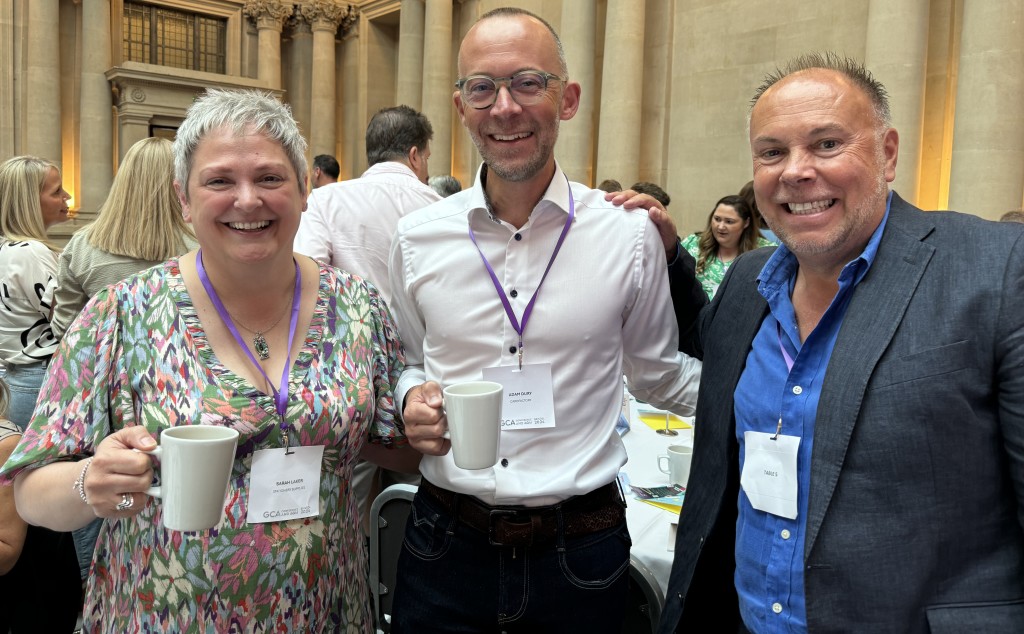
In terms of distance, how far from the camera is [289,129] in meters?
1.59

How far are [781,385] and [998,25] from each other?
263 inches

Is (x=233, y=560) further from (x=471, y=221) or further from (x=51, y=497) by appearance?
(x=471, y=221)

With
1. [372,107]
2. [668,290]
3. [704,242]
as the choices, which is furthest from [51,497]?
[372,107]

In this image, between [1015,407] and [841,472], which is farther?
[841,472]

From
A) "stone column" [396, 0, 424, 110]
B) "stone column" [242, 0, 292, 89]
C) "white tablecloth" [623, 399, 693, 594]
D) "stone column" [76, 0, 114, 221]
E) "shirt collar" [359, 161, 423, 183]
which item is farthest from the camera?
"stone column" [242, 0, 292, 89]

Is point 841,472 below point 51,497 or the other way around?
the other way around

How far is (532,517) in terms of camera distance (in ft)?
5.49

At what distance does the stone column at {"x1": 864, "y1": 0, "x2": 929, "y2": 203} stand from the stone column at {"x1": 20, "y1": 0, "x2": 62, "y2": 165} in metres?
12.9

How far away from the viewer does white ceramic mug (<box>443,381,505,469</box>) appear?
1.39 metres

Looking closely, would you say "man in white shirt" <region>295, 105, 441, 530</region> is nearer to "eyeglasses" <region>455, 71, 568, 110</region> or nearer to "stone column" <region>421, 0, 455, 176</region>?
"eyeglasses" <region>455, 71, 568, 110</region>

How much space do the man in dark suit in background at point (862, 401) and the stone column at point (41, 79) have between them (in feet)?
48.0

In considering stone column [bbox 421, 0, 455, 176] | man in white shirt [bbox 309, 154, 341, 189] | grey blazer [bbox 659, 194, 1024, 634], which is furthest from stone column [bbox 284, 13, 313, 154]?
grey blazer [bbox 659, 194, 1024, 634]

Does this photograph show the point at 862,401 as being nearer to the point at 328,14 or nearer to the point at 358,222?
the point at 358,222

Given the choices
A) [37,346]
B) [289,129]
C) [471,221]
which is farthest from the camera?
[37,346]
